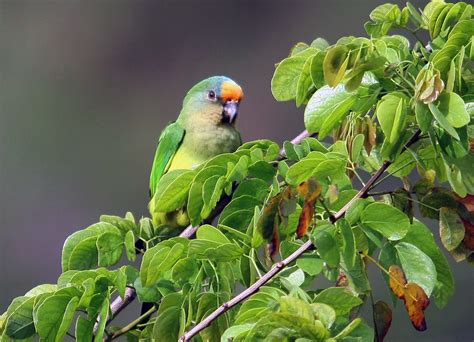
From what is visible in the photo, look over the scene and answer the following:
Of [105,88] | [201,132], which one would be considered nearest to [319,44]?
[201,132]

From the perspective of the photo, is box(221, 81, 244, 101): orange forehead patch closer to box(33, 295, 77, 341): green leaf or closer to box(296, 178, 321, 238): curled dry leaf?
box(33, 295, 77, 341): green leaf

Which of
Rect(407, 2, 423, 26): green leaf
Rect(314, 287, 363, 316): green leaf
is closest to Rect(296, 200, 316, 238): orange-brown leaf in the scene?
Rect(314, 287, 363, 316): green leaf

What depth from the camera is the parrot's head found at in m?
3.31

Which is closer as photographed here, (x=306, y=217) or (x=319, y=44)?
(x=306, y=217)

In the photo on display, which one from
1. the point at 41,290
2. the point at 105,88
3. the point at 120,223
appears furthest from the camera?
the point at 105,88

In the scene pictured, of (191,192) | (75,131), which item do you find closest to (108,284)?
(191,192)

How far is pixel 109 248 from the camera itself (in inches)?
70.7

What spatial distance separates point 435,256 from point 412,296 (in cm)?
15

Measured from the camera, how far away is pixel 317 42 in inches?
74.5

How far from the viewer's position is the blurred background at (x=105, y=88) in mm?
9141

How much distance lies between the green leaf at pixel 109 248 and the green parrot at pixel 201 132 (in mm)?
1275

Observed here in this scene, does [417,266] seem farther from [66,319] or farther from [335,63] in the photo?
[66,319]

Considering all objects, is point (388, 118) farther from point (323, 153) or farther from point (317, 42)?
point (317, 42)

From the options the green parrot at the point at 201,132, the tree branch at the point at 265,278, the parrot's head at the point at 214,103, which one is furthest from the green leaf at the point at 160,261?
the parrot's head at the point at 214,103
